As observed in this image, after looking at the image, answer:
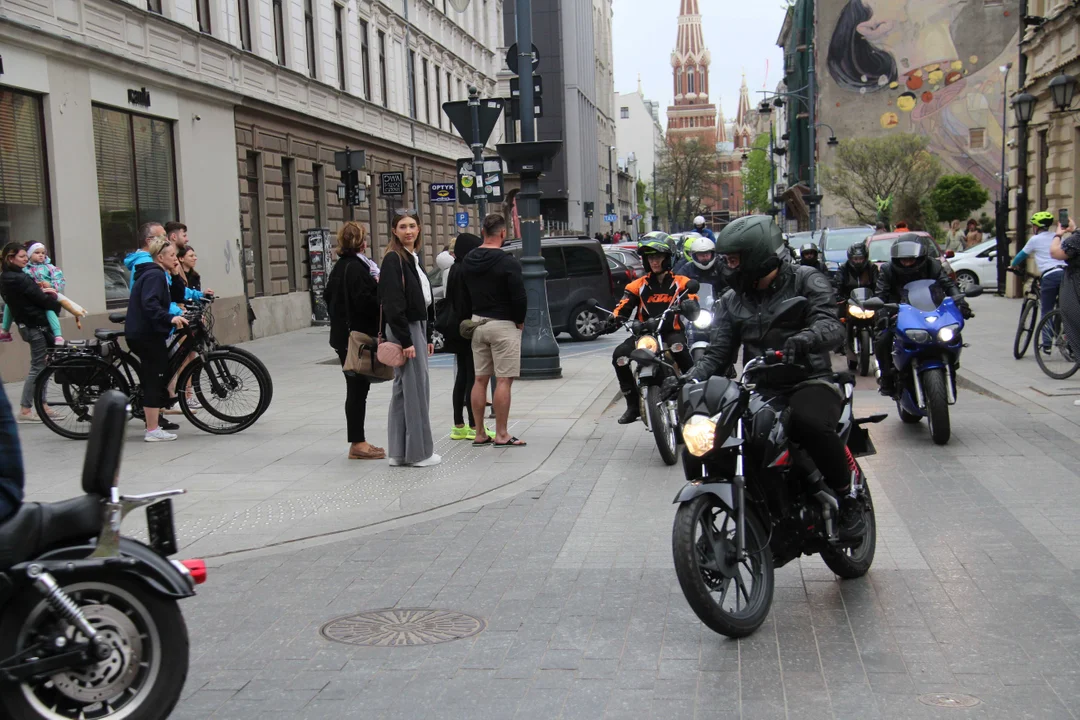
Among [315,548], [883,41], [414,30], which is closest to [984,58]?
[883,41]

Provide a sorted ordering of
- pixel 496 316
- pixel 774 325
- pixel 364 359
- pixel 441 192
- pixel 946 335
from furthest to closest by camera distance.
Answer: pixel 441 192
pixel 496 316
pixel 946 335
pixel 364 359
pixel 774 325

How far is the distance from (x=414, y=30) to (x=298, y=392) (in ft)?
80.3

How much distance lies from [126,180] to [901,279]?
12739mm

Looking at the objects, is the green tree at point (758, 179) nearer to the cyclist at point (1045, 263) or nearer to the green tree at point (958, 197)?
the green tree at point (958, 197)

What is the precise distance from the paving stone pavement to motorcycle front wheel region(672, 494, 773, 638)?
0.13 meters

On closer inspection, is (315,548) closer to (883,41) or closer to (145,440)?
(145,440)

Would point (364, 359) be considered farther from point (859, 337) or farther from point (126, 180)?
point (126, 180)

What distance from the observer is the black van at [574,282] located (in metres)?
21.1

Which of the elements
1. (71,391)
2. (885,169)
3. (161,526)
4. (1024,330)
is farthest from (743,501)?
(885,169)

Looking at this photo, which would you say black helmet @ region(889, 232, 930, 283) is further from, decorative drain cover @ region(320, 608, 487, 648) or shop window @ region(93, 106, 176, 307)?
shop window @ region(93, 106, 176, 307)

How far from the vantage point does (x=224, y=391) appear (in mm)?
10625

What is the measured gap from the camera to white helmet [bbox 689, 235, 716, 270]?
1059cm

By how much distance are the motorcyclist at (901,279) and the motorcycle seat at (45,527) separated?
759cm

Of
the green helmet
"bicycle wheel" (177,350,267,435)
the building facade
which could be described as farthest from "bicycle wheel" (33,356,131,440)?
→ the green helmet
